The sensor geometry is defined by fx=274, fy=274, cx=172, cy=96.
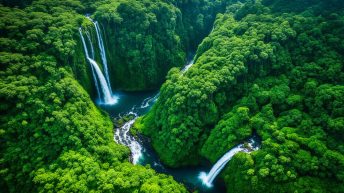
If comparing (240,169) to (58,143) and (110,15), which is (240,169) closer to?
(58,143)

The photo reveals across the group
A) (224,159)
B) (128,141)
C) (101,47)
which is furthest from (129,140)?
(101,47)

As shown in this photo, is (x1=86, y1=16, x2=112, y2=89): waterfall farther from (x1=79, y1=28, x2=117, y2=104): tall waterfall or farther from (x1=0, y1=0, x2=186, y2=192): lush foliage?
(x1=0, y1=0, x2=186, y2=192): lush foliage

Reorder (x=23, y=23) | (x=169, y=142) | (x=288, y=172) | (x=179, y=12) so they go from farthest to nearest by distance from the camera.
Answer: (x=179, y=12) < (x=23, y=23) < (x=169, y=142) < (x=288, y=172)

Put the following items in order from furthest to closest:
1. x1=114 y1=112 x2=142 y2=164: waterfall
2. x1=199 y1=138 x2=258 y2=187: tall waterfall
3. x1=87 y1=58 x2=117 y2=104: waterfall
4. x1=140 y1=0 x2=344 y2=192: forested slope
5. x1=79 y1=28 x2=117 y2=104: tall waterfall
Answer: x1=87 y1=58 x2=117 y2=104: waterfall < x1=79 y1=28 x2=117 y2=104: tall waterfall < x1=114 y1=112 x2=142 y2=164: waterfall < x1=199 y1=138 x2=258 y2=187: tall waterfall < x1=140 y1=0 x2=344 y2=192: forested slope

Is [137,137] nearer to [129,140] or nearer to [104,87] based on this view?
[129,140]

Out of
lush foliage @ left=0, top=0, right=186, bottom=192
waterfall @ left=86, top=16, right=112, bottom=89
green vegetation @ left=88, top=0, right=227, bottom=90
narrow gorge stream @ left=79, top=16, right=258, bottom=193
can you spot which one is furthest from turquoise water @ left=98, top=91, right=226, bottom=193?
waterfall @ left=86, top=16, right=112, bottom=89

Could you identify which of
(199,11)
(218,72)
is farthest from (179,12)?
(218,72)
